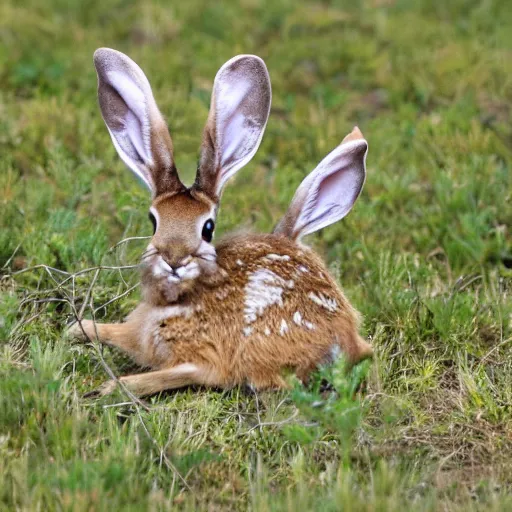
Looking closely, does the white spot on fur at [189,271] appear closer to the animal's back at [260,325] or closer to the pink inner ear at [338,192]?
the animal's back at [260,325]

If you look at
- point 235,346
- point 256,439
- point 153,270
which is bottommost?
point 256,439

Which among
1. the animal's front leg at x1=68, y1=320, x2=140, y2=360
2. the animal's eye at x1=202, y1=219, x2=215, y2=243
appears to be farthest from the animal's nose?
the animal's front leg at x1=68, y1=320, x2=140, y2=360

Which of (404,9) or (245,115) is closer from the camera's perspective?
(245,115)

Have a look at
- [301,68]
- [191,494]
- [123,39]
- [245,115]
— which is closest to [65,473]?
[191,494]

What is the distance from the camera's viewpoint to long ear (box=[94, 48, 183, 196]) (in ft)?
16.9

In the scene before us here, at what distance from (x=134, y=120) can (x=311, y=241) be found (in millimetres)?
1862

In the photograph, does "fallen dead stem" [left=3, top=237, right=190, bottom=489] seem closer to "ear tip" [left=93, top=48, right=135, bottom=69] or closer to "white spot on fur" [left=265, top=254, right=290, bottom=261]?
"white spot on fur" [left=265, top=254, right=290, bottom=261]

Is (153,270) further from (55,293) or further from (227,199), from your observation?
(227,199)

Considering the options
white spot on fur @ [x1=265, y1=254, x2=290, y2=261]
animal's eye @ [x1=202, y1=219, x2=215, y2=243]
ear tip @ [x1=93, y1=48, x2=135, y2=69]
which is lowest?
white spot on fur @ [x1=265, y1=254, x2=290, y2=261]

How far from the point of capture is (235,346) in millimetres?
5031

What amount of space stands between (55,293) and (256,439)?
1575 mm

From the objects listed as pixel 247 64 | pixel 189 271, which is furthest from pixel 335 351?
pixel 247 64

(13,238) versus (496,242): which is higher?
(13,238)

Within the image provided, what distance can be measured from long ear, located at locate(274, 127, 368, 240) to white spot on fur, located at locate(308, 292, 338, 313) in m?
0.48
